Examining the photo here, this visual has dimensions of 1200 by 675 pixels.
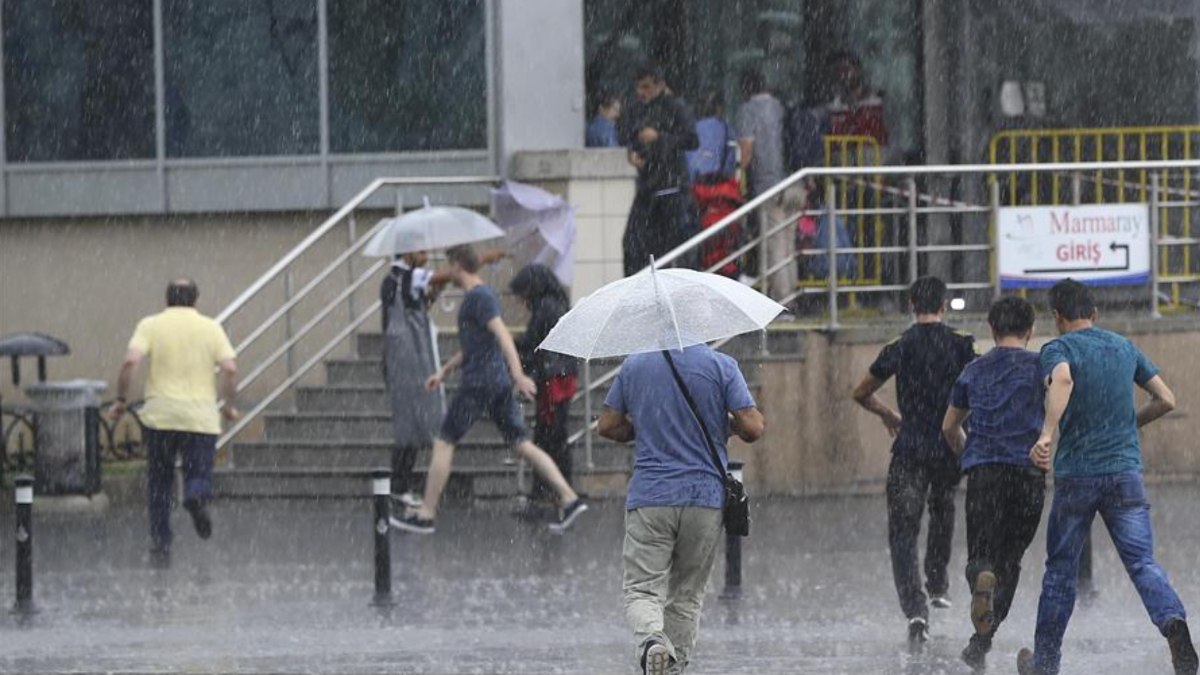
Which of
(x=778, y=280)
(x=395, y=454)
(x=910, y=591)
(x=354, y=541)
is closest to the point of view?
(x=910, y=591)

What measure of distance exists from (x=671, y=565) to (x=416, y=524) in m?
6.71

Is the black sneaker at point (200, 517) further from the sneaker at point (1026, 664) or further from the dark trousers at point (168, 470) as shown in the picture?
the sneaker at point (1026, 664)

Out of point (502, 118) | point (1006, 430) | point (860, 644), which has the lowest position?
point (860, 644)

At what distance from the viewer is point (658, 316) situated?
30.2ft

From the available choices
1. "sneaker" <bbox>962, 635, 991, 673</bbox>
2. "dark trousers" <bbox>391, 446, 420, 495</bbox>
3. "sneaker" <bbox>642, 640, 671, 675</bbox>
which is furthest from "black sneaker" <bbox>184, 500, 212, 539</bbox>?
"sneaker" <bbox>642, 640, 671, 675</bbox>

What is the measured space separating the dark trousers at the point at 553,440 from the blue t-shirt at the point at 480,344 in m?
0.79

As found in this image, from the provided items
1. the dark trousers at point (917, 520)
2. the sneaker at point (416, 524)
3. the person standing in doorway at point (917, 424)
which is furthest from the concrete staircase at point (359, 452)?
the person standing in doorway at point (917, 424)

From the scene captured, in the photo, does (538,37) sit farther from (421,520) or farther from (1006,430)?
(1006,430)

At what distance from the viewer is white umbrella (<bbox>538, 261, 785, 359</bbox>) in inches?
358

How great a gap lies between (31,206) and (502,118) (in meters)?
4.11

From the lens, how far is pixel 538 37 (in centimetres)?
2002

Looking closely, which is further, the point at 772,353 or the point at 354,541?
the point at 772,353

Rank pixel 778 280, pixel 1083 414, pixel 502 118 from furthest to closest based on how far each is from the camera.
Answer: pixel 502 118 < pixel 778 280 < pixel 1083 414

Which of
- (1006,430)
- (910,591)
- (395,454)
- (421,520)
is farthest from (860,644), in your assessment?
(395,454)
